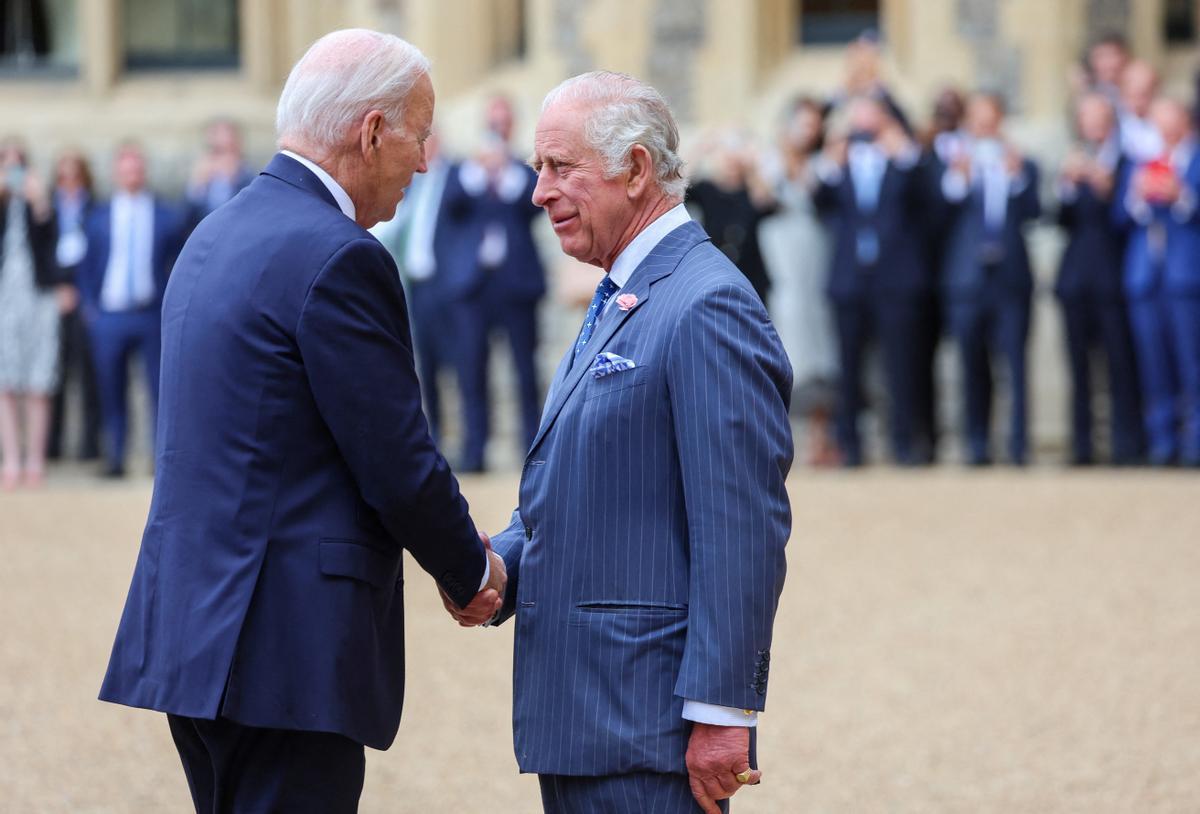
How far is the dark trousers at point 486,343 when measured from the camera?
1188 cm

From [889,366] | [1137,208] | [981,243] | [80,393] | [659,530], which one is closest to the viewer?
[659,530]

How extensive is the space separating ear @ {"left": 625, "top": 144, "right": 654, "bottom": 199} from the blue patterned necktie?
0.17m

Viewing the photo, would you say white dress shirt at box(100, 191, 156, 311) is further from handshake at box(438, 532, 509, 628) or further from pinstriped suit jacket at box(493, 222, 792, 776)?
pinstriped suit jacket at box(493, 222, 792, 776)

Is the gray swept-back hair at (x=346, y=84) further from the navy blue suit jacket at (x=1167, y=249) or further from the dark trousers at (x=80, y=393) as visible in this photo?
the dark trousers at (x=80, y=393)

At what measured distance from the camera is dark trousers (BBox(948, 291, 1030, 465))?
11320 mm

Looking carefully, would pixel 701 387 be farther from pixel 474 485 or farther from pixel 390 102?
pixel 474 485

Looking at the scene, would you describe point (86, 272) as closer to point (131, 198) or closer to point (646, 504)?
point (131, 198)

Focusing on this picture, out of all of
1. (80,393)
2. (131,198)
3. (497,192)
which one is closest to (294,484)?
(497,192)

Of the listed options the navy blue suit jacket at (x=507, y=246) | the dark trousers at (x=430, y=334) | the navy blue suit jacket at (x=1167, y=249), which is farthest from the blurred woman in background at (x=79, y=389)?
the navy blue suit jacket at (x=1167, y=249)

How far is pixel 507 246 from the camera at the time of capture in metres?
12.0

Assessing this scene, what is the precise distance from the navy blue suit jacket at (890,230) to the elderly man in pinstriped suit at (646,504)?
8393 millimetres

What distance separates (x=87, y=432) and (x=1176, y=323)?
25.6ft

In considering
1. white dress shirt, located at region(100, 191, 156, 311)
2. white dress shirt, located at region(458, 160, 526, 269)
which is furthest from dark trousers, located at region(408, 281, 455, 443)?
white dress shirt, located at region(100, 191, 156, 311)

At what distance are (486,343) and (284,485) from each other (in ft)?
29.7
